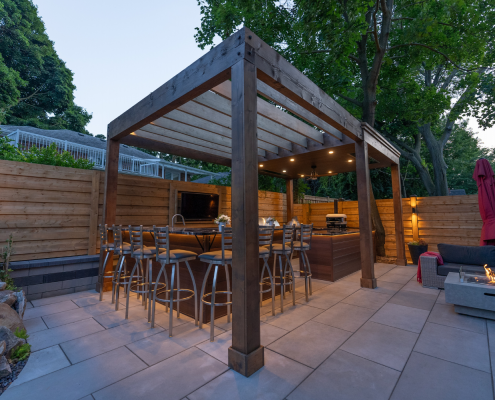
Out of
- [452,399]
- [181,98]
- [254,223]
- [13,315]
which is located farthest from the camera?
[181,98]

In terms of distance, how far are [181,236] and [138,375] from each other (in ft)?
5.86

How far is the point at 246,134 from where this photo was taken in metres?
1.98

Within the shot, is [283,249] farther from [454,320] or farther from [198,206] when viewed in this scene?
[198,206]

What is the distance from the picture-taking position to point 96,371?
6.05ft

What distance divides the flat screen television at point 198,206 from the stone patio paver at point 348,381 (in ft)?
14.8

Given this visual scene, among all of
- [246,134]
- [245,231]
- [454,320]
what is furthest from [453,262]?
[246,134]

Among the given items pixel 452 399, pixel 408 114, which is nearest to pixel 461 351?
pixel 452 399

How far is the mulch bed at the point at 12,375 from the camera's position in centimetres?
168

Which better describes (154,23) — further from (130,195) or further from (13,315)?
(13,315)

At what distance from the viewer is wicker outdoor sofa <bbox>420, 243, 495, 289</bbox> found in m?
3.88

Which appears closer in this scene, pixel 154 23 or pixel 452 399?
pixel 452 399

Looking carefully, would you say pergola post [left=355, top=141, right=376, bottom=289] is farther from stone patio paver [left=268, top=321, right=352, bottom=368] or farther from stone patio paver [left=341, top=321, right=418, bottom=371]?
stone patio paver [left=268, top=321, right=352, bottom=368]

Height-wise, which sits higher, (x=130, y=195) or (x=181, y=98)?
(x=181, y=98)

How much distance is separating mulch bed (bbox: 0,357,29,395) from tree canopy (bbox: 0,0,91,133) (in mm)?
15253
